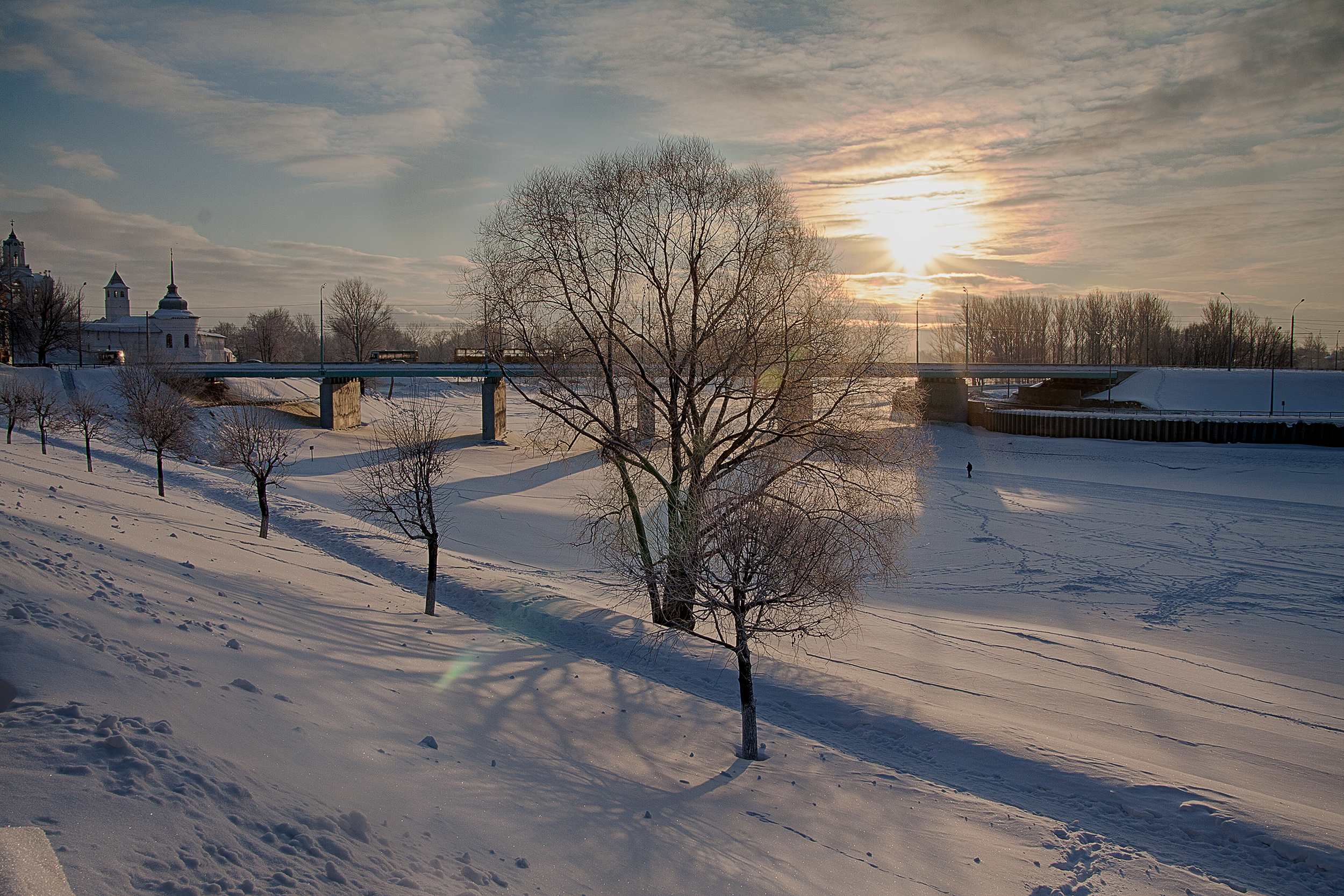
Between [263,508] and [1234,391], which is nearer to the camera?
[263,508]

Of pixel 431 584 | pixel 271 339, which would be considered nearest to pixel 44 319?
pixel 271 339

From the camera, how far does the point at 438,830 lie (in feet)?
22.6

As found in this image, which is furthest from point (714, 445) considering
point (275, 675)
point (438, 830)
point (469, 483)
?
point (469, 483)

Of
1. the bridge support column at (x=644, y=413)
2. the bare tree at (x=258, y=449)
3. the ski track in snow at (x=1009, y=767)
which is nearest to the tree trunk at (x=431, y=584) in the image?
the ski track in snow at (x=1009, y=767)

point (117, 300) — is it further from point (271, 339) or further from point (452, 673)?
point (452, 673)

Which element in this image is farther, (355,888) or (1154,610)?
(1154,610)

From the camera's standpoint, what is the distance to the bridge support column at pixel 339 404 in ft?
204

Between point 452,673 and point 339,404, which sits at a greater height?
point 339,404

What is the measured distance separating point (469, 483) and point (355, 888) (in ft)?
119

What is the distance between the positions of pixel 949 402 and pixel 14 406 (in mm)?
63890

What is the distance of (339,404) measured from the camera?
6366 centimetres

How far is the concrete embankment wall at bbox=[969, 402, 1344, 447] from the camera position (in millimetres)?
51406

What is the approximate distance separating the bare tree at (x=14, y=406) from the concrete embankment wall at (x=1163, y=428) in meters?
66.4

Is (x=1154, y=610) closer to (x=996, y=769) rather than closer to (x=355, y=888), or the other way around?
(x=996, y=769)
